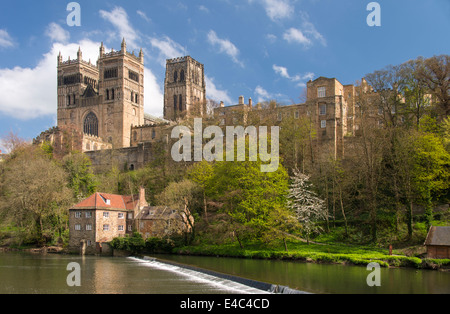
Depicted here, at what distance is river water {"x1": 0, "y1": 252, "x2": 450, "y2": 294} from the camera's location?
22.9 meters

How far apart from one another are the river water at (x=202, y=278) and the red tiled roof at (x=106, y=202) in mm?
11166

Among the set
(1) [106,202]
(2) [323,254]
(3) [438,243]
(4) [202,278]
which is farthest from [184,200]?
(3) [438,243]

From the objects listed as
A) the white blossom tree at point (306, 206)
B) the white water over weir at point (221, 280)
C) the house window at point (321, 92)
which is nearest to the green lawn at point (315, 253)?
the white blossom tree at point (306, 206)

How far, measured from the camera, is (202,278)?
2748 cm

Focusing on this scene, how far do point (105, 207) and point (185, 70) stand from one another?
230 ft

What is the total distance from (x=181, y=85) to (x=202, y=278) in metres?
86.3

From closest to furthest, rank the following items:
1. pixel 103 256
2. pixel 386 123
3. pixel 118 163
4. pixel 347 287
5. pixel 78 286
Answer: pixel 347 287 < pixel 78 286 < pixel 103 256 < pixel 386 123 < pixel 118 163

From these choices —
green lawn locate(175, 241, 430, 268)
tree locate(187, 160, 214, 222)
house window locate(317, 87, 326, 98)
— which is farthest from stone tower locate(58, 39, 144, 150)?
green lawn locate(175, 241, 430, 268)

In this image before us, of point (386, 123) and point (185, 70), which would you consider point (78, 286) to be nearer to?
point (386, 123)

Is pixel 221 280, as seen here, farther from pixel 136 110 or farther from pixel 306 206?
pixel 136 110

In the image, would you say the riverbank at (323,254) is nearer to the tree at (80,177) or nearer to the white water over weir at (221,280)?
the white water over weir at (221,280)

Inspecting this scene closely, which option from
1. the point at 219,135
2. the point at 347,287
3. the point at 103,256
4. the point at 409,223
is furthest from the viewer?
the point at 219,135

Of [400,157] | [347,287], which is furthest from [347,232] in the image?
[347,287]

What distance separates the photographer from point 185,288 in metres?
24.1
